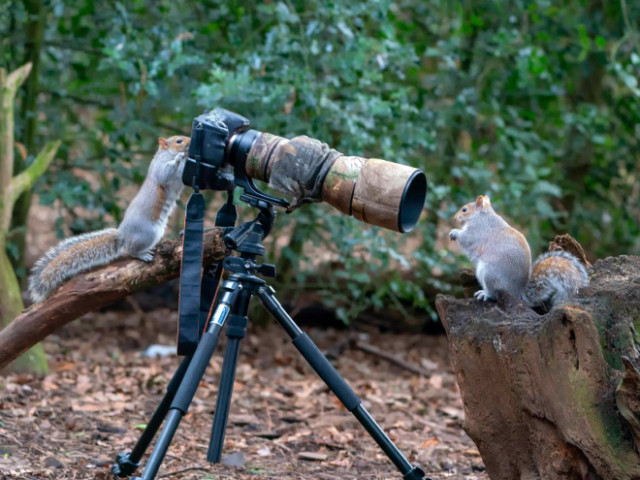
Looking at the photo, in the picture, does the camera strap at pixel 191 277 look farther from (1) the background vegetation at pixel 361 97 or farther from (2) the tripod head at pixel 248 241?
(1) the background vegetation at pixel 361 97

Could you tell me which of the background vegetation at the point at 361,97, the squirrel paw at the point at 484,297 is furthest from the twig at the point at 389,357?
the squirrel paw at the point at 484,297

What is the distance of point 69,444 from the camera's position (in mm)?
3289

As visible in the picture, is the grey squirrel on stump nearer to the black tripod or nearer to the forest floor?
the black tripod

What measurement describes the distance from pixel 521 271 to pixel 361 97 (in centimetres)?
168

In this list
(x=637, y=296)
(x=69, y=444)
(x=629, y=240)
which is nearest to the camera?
(x=637, y=296)

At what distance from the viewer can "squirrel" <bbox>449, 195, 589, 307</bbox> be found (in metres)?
2.64

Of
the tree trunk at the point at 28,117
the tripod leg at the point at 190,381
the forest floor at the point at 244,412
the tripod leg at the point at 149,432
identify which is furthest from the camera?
the tree trunk at the point at 28,117

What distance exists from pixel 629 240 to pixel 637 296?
4.30m

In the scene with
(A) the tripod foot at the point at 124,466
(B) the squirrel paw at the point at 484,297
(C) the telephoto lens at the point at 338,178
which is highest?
(C) the telephoto lens at the point at 338,178

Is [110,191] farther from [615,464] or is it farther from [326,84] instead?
[615,464]

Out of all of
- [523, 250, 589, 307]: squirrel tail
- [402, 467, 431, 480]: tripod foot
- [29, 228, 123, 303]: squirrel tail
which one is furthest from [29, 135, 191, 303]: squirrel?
[523, 250, 589, 307]: squirrel tail

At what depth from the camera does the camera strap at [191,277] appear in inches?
92.3

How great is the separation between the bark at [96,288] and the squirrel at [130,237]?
6cm

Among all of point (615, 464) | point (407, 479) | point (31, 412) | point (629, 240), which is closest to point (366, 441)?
point (407, 479)
